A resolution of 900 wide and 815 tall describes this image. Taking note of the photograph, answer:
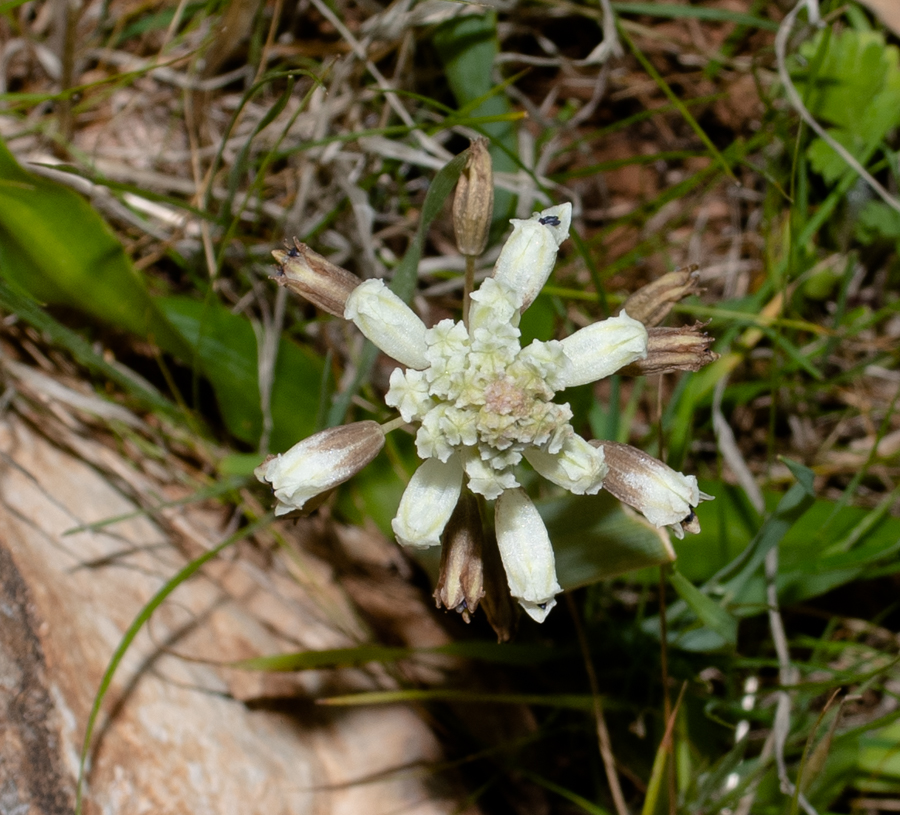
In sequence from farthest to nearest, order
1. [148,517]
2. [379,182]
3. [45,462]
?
1. [379,182]
2. [148,517]
3. [45,462]

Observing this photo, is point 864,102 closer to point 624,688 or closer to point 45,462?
point 624,688

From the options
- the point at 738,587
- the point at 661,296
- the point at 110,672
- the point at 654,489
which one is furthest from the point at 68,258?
the point at 738,587

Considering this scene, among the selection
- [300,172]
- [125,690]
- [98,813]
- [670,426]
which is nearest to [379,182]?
[300,172]

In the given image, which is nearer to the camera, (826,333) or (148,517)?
(148,517)

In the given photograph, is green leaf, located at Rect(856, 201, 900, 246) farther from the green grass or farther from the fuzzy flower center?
the fuzzy flower center

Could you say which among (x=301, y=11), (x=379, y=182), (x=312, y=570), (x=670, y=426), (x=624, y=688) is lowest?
(x=624, y=688)

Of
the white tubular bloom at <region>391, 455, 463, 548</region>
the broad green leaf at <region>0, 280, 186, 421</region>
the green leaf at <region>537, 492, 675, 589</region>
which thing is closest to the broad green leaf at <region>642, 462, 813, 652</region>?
the green leaf at <region>537, 492, 675, 589</region>

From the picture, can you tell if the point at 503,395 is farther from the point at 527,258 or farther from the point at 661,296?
the point at 661,296
